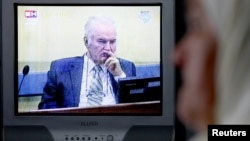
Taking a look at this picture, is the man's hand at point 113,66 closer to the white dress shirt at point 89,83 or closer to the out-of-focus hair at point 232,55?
the white dress shirt at point 89,83

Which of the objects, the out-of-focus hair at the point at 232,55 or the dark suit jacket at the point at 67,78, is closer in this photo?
the out-of-focus hair at the point at 232,55

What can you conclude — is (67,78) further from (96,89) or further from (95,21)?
(95,21)

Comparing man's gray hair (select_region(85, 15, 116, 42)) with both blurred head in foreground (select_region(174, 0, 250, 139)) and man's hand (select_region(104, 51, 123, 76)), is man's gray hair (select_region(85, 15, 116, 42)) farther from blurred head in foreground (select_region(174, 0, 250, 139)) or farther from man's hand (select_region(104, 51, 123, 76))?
blurred head in foreground (select_region(174, 0, 250, 139))

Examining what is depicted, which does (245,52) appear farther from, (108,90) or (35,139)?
(35,139)

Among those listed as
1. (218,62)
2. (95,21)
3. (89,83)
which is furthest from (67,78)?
→ (218,62)

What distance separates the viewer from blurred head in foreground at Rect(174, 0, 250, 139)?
36 centimetres

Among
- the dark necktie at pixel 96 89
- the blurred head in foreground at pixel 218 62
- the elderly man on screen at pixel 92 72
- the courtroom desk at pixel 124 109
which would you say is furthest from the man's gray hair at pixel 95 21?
the blurred head in foreground at pixel 218 62

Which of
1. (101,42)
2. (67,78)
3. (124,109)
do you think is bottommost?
(124,109)

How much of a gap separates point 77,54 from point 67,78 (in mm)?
90

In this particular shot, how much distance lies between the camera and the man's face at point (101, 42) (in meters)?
1.52

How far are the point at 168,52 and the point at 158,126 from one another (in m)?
0.26

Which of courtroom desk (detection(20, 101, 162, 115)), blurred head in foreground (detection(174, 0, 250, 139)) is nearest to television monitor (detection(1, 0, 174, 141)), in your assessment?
courtroom desk (detection(20, 101, 162, 115))

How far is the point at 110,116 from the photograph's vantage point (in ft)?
5.15

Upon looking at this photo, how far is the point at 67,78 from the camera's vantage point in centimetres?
154
